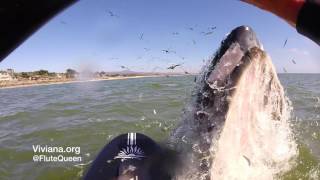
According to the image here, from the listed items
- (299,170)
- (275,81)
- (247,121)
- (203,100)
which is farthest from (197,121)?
(299,170)

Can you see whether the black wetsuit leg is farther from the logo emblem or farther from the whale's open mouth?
the whale's open mouth

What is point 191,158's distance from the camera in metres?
3.27

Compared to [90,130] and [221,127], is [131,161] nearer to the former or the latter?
[221,127]

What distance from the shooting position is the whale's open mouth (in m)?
2.88

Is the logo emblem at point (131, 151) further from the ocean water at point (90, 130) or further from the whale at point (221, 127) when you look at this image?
the ocean water at point (90, 130)

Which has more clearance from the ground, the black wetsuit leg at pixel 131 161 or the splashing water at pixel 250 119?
the splashing water at pixel 250 119

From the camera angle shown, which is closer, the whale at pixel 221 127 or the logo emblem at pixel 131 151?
the whale at pixel 221 127

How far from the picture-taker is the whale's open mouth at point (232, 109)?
2.88 m

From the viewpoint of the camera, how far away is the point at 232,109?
2.89 m

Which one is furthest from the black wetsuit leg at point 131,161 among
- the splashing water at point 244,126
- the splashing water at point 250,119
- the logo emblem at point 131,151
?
the splashing water at point 250,119

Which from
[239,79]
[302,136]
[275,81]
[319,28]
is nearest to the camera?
[319,28]

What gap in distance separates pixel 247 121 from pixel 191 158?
56cm

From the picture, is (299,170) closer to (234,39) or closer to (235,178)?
(235,178)

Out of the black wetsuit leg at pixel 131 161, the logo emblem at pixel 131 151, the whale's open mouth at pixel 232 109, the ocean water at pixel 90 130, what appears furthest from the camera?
the ocean water at pixel 90 130
